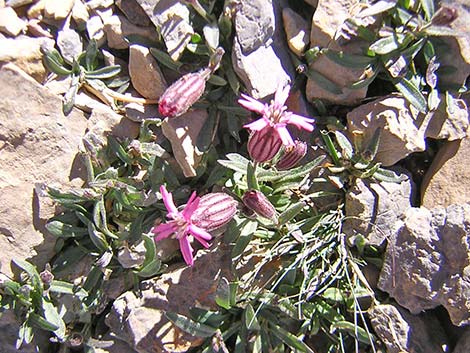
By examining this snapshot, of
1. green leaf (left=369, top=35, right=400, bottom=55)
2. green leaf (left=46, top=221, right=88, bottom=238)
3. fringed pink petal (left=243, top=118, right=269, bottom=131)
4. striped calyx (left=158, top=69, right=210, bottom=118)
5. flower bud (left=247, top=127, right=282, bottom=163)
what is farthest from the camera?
green leaf (left=46, top=221, right=88, bottom=238)

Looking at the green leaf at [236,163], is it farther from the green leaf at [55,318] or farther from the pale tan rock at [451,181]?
the green leaf at [55,318]

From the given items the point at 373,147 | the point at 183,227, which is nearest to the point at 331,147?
the point at 373,147

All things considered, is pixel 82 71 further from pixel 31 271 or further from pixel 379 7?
pixel 379 7

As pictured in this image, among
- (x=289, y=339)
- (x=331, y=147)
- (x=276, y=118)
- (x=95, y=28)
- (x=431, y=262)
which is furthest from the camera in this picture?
(x=95, y=28)

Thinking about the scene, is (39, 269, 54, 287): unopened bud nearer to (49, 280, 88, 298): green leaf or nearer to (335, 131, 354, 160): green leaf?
(49, 280, 88, 298): green leaf

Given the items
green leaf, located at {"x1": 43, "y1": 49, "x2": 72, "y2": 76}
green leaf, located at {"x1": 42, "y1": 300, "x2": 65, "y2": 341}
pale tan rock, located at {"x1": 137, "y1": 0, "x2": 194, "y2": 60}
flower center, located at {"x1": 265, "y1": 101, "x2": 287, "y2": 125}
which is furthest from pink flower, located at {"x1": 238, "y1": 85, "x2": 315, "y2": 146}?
green leaf, located at {"x1": 42, "y1": 300, "x2": 65, "y2": 341}

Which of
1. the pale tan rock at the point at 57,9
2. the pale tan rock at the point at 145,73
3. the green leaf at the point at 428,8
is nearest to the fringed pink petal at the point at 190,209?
the pale tan rock at the point at 145,73

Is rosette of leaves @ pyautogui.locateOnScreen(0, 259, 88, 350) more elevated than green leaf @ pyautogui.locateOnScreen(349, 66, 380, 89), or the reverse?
green leaf @ pyautogui.locateOnScreen(349, 66, 380, 89)
